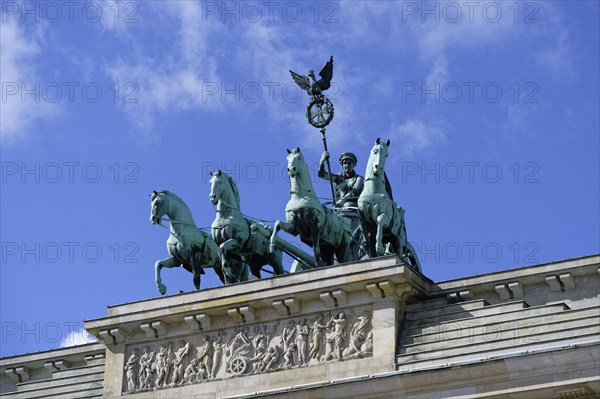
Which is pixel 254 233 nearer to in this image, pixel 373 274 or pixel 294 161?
pixel 294 161

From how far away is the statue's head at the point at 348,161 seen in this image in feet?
146

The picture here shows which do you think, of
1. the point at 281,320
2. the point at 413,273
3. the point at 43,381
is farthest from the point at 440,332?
the point at 43,381

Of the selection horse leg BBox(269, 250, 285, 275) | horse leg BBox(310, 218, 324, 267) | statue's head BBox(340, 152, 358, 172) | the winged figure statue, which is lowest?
horse leg BBox(310, 218, 324, 267)

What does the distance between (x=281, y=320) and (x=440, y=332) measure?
4.31 meters

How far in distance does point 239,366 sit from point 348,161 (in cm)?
797

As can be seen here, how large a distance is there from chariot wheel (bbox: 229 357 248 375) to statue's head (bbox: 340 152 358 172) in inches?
299

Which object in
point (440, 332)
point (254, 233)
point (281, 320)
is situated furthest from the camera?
point (254, 233)

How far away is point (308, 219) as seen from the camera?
131 feet

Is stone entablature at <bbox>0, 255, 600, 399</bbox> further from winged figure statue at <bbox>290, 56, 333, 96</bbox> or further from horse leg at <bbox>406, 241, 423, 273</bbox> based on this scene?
winged figure statue at <bbox>290, 56, 333, 96</bbox>

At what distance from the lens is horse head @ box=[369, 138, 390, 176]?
39.4 meters

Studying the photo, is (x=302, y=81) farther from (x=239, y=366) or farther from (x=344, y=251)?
(x=239, y=366)

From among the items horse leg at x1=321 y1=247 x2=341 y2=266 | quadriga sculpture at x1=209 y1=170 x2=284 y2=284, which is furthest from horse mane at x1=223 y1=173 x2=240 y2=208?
horse leg at x1=321 y1=247 x2=341 y2=266

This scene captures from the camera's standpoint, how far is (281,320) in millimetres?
38875

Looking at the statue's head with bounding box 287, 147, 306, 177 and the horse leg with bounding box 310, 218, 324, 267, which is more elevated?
the statue's head with bounding box 287, 147, 306, 177
